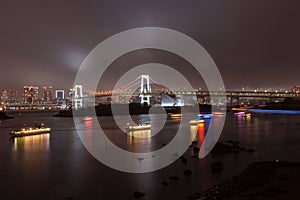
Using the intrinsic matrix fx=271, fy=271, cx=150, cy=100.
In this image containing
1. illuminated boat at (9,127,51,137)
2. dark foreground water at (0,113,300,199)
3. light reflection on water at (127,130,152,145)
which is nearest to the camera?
dark foreground water at (0,113,300,199)

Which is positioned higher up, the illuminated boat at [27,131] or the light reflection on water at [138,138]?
the illuminated boat at [27,131]

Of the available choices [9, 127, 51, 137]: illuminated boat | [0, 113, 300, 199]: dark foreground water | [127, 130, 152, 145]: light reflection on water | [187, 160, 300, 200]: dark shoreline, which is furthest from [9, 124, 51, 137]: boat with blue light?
[187, 160, 300, 200]: dark shoreline

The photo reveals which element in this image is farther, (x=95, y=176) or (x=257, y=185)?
(x=95, y=176)

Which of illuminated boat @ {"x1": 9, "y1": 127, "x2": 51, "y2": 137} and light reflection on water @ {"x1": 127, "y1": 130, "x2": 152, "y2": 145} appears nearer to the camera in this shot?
light reflection on water @ {"x1": 127, "y1": 130, "x2": 152, "y2": 145}

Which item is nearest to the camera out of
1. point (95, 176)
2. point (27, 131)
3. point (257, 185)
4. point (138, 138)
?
point (257, 185)

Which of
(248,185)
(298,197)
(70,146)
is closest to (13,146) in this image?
(70,146)

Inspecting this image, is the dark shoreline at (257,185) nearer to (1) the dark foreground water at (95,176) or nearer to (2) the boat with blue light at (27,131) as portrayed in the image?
(1) the dark foreground water at (95,176)

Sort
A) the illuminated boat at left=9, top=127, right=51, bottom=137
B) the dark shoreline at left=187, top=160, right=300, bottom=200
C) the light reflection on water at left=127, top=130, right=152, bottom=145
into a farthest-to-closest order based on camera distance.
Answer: the illuminated boat at left=9, top=127, right=51, bottom=137 → the light reflection on water at left=127, top=130, right=152, bottom=145 → the dark shoreline at left=187, top=160, right=300, bottom=200

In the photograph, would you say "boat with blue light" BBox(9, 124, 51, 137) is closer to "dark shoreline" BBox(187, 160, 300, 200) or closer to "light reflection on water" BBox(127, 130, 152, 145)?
"light reflection on water" BBox(127, 130, 152, 145)

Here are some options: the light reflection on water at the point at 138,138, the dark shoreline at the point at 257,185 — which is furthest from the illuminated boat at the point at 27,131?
the dark shoreline at the point at 257,185

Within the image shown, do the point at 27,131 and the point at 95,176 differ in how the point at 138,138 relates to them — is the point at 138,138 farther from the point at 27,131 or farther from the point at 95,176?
the point at 95,176

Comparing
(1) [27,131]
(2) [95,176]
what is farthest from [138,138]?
(2) [95,176]
